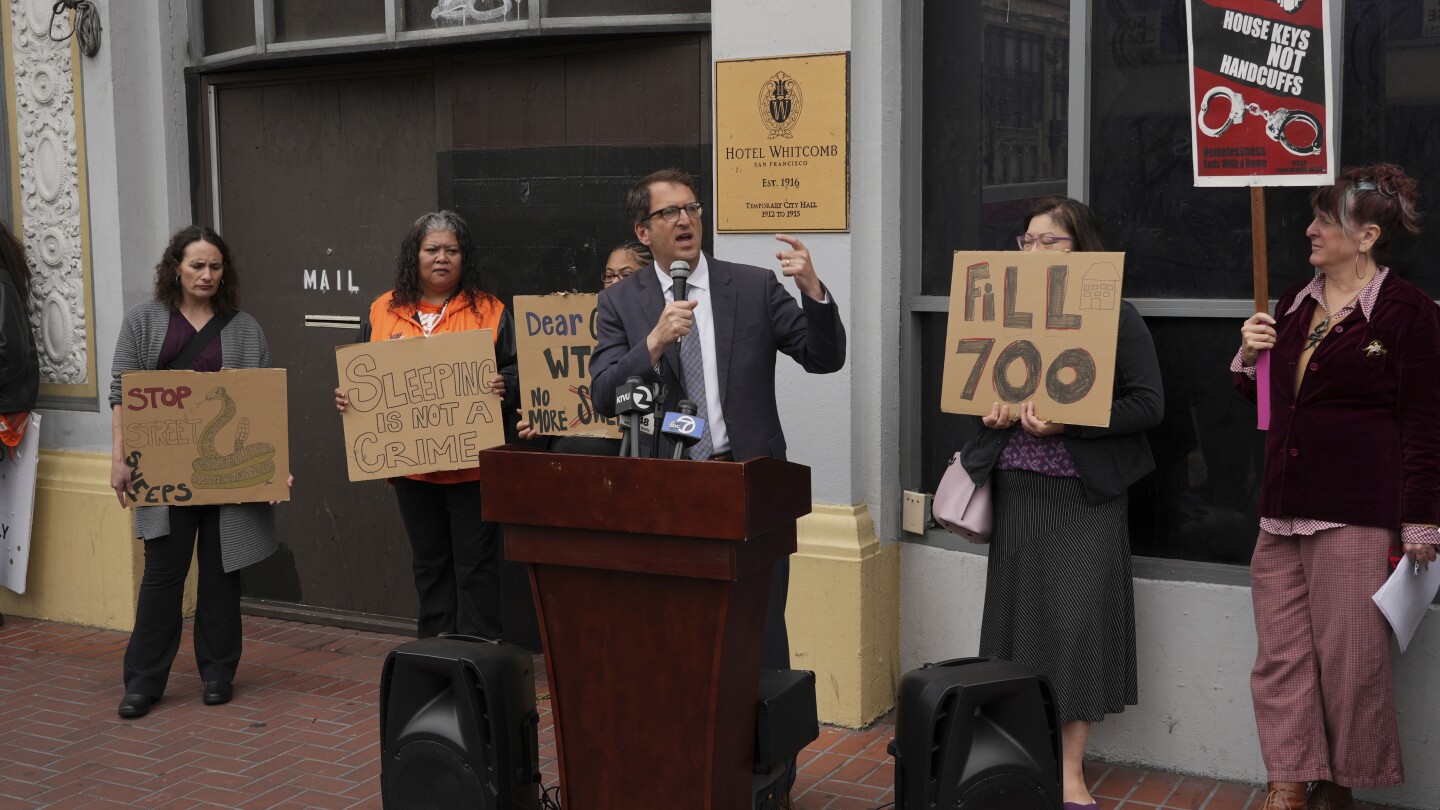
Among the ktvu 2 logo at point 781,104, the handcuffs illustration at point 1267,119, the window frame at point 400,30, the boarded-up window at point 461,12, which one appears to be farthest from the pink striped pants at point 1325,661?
the boarded-up window at point 461,12

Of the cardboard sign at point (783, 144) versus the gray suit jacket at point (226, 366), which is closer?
the cardboard sign at point (783, 144)

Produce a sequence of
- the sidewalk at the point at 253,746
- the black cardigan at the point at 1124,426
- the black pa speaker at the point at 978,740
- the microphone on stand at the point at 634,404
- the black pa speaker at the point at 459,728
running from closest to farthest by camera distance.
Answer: the microphone on stand at the point at 634,404 → the black pa speaker at the point at 978,740 → the black pa speaker at the point at 459,728 → the black cardigan at the point at 1124,426 → the sidewalk at the point at 253,746

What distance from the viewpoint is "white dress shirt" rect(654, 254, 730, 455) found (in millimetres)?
4492

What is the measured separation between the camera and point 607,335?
4598mm

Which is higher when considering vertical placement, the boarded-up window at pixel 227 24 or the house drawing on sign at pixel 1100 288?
the boarded-up window at pixel 227 24

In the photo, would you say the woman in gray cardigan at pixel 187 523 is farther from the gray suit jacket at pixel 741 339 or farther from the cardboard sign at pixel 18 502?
the gray suit jacket at pixel 741 339

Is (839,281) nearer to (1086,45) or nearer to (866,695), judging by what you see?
(1086,45)

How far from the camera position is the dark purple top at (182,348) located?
6.14m

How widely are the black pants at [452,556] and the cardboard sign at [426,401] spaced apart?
19cm

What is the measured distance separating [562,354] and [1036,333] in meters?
1.95

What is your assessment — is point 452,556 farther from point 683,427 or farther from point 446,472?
point 683,427

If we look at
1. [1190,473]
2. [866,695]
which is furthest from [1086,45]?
[866,695]

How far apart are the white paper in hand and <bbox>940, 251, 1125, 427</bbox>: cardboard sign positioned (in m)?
0.97

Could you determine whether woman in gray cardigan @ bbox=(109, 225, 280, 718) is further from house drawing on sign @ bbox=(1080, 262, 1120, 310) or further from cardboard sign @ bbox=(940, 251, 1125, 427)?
house drawing on sign @ bbox=(1080, 262, 1120, 310)
